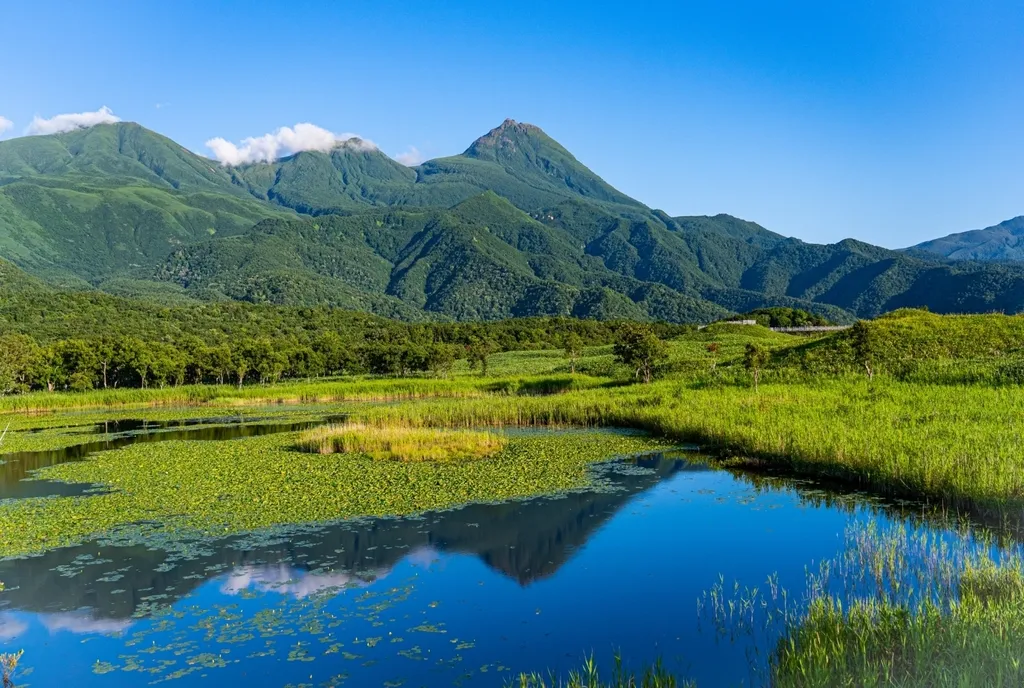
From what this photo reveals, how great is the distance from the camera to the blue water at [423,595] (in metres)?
11.3

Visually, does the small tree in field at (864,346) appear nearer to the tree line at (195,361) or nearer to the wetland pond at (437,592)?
the tree line at (195,361)

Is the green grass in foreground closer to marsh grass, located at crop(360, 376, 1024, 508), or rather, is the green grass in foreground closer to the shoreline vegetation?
the shoreline vegetation

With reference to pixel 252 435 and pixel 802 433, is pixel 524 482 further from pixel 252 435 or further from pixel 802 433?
pixel 252 435

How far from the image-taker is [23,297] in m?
127

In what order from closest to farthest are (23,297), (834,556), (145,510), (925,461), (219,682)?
(219,682) → (834,556) → (925,461) → (145,510) → (23,297)

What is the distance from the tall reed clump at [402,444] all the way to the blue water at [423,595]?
8.55m

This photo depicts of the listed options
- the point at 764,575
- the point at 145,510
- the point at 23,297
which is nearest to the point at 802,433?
the point at 764,575

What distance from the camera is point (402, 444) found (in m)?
30.7

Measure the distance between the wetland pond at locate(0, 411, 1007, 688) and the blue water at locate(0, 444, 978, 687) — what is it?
5 cm

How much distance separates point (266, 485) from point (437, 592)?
474 inches

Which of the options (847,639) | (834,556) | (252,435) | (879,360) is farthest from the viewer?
(879,360)

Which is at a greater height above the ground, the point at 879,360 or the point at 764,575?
the point at 879,360

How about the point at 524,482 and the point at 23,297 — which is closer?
the point at 524,482

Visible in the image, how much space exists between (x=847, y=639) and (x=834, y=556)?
5999mm
